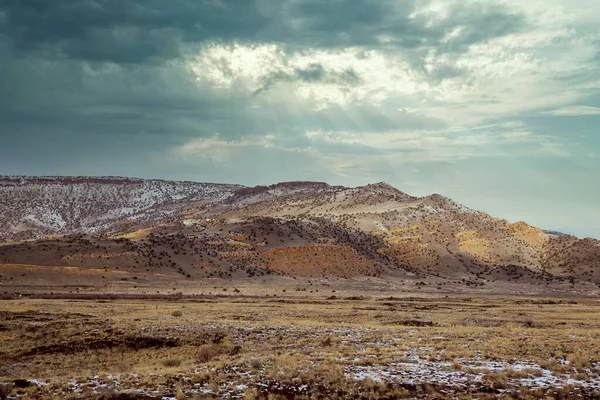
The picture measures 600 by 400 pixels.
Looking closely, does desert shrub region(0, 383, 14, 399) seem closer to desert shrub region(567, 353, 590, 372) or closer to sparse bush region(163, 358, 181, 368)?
sparse bush region(163, 358, 181, 368)

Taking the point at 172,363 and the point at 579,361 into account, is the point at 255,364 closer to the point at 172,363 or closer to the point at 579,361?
the point at 172,363

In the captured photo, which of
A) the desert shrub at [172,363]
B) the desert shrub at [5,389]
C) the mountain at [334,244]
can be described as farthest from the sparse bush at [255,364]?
the mountain at [334,244]

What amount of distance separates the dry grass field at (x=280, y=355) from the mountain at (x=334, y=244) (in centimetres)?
4173

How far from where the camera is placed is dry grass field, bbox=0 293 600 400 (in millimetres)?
17578

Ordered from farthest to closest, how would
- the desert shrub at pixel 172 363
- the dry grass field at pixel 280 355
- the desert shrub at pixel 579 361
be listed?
the desert shrub at pixel 172 363 → the desert shrub at pixel 579 361 → the dry grass field at pixel 280 355

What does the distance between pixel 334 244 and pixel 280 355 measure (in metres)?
82.4

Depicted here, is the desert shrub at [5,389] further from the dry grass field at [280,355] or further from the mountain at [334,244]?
the mountain at [334,244]

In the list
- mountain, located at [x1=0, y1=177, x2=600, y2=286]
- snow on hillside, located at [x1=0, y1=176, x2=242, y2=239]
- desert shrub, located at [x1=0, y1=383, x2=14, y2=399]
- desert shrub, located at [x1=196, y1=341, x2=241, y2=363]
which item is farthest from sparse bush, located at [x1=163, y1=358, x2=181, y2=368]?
snow on hillside, located at [x1=0, y1=176, x2=242, y2=239]

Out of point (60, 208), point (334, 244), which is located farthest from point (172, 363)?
point (60, 208)

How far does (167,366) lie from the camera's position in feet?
76.1

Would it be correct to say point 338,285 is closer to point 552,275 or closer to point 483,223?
point 552,275

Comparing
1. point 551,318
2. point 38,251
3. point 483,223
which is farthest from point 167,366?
point 483,223

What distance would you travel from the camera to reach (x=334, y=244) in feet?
345

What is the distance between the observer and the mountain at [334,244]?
83250mm
